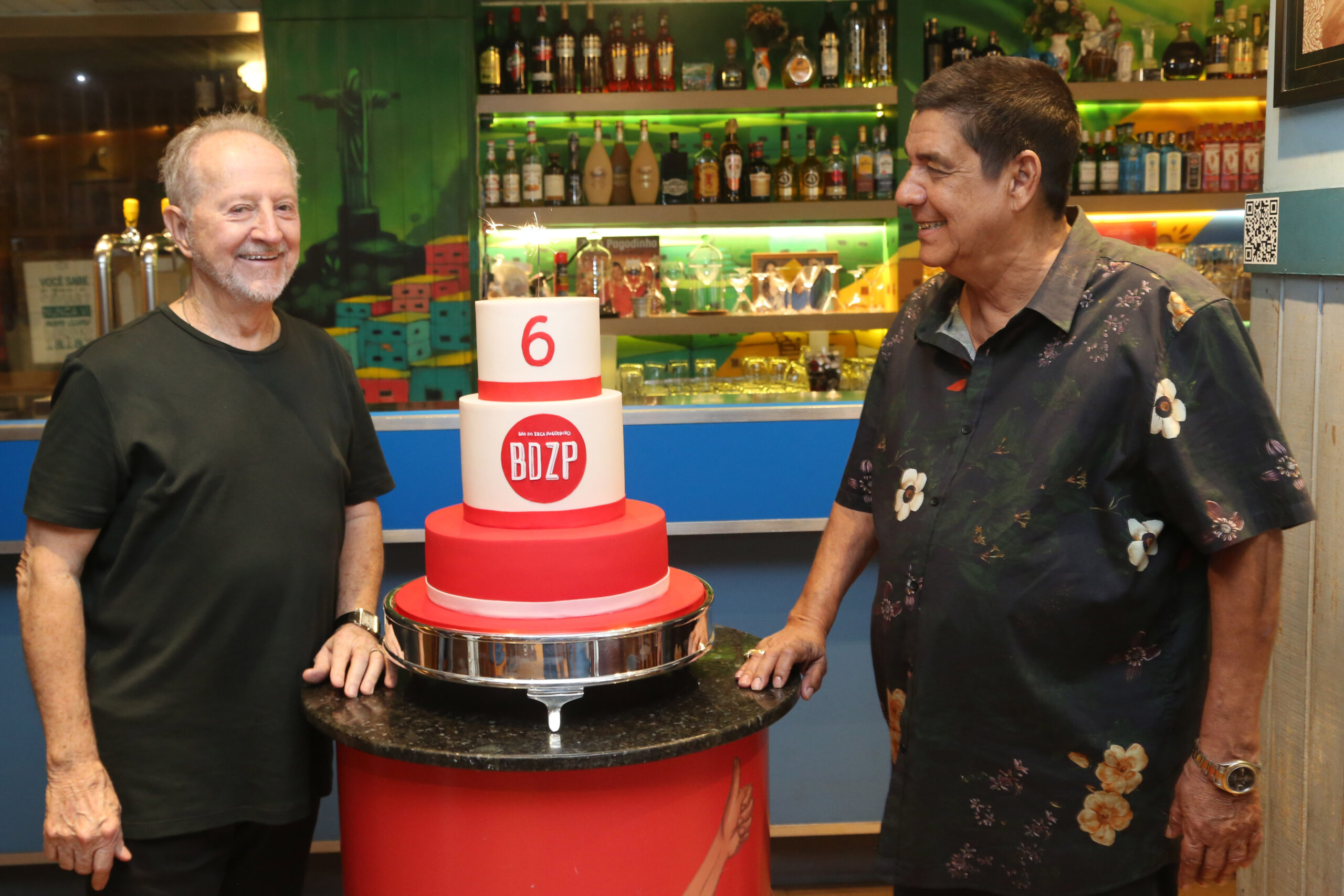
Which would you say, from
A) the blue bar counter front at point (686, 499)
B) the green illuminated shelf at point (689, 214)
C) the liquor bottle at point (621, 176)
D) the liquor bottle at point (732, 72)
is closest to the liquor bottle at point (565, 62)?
the liquor bottle at point (621, 176)

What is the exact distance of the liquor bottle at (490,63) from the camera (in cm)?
438

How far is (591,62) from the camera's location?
439 centimetres

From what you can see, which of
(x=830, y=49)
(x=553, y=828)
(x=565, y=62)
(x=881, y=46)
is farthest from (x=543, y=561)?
(x=881, y=46)

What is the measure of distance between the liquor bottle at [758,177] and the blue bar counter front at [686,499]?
6.53 ft

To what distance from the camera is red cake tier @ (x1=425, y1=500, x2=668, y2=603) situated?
1357 mm

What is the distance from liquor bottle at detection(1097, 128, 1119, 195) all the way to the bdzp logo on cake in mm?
3712

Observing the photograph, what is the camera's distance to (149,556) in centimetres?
147

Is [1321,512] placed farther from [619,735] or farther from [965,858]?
[619,735]

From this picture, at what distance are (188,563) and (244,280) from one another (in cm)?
38

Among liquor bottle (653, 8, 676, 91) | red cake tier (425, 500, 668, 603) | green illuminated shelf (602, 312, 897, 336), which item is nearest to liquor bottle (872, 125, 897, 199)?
green illuminated shelf (602, 312, 897, 336)

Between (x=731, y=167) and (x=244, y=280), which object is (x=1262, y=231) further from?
(x=731, y=167)

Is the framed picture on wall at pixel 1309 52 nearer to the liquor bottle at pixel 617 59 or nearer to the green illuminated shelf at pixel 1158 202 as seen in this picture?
the green illuminated shelf at pixel 1158 202

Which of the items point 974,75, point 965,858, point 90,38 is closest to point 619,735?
point 965,858

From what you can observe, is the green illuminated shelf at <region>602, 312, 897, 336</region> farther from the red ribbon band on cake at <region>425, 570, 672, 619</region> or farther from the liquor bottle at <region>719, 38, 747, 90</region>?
the red ribbon band on cake at <region>425, 570, 672, 619</region>
